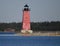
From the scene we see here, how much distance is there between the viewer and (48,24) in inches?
1426

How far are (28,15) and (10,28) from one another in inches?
139

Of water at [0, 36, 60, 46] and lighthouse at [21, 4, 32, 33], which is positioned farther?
lighthouse at [21, 4, 32, 33]

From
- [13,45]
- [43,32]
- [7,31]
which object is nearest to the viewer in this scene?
[13,45]

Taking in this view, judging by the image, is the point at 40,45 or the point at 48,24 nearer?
the point at 40,45

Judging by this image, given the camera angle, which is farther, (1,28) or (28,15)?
(1,28)

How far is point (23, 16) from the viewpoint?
35656 millimetres

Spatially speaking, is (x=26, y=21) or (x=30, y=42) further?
(x=26, y=21)

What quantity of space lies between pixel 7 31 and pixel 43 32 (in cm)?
431

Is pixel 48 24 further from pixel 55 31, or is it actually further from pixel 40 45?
pixel 40 45

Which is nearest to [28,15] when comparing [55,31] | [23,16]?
[23,16]

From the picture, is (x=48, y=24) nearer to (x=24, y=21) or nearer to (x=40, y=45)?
(x=24, y=21)

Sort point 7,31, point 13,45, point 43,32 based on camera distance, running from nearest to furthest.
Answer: point 13,45 < point 43,32 < point 7,31

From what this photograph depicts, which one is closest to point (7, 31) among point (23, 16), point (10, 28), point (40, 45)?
point (10, 28)

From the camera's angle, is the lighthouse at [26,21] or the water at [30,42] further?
the lighthouse at [26,21]
